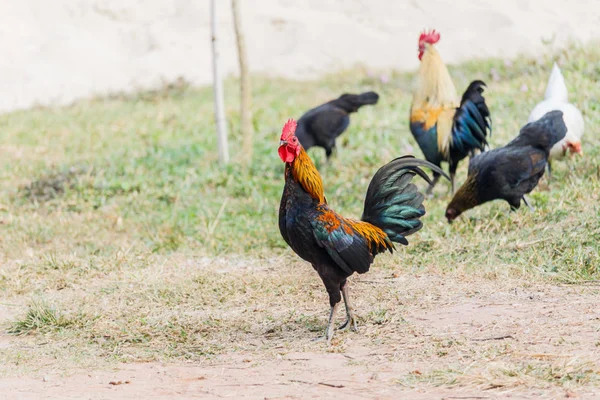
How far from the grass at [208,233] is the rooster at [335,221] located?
0.42 metres

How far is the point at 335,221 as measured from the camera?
4.72 meters

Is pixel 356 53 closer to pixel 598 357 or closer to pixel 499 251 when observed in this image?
pixel 499 251

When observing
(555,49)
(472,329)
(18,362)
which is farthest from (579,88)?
(18,362)

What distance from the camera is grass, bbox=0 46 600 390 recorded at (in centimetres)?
524

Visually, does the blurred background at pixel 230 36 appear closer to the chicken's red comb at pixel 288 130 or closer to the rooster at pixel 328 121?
the rooster at pixel 328 121

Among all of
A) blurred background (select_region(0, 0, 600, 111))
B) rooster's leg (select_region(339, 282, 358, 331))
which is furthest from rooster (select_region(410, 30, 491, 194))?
blurred background (select_region(0, 0, 600, 111))

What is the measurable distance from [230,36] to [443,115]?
8.47 meters

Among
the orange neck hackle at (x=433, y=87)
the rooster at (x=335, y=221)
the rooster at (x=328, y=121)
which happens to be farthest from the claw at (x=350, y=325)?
the rooster at (x=328, y=121)

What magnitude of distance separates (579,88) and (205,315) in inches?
242

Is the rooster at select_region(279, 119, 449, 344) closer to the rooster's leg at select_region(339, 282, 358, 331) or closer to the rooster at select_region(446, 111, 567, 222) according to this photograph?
the rooster's leg at select_region(339, 282, 358, 331)

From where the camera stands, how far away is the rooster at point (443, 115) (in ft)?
23.9

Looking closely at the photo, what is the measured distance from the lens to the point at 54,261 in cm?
661

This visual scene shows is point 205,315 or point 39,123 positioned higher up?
point 39,123

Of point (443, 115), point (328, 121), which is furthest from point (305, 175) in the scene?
point (328, 121)
